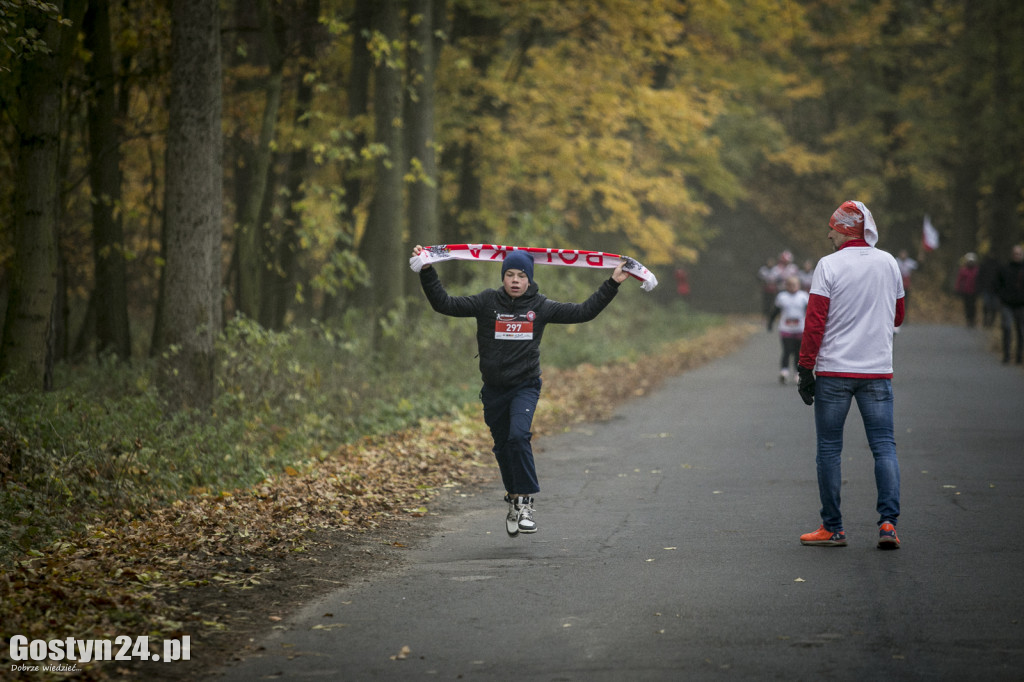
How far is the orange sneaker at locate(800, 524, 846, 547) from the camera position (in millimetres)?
7445

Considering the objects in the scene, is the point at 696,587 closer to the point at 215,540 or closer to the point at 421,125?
the point at 215,540

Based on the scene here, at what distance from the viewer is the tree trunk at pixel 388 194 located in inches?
699

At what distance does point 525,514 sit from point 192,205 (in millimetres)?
6623

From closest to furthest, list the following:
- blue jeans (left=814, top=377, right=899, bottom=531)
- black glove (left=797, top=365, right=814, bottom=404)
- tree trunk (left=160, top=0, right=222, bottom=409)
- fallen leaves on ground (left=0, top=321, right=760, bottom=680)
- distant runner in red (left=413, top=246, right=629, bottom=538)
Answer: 1. fallen leaves on ground (left=0, top=321, right=760, bottom=680)
2. blue jeans (left=814, top=377, right=899, bottom=531)
3. black glove (left=797, top=365, right=814, bottom=404)
4. distant runner in red (left=413, top=246, right=629, bottom=538)
5. tree trunk (left=160, top=0, right=222, bottom=409)

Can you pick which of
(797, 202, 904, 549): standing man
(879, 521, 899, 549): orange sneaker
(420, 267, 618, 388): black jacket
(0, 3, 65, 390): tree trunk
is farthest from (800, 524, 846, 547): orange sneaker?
(0, 3, 65, 390): tree trunk

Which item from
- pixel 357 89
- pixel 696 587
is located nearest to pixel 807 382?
pixel 696 587

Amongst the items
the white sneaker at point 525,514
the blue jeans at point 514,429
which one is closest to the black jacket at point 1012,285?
the blue jeans at point 514,429

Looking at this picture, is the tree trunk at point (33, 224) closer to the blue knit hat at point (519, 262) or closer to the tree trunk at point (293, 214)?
the blue knit hat at point (519, 262)

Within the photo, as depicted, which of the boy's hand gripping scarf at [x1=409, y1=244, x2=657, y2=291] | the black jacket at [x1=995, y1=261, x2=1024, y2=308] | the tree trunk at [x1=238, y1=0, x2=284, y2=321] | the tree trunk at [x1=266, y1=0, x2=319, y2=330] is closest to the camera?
the boy's hand gripping scarf at [x1=409, y1=244, x2=657, y2=291]

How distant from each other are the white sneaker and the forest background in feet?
11.0

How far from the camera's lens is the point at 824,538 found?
749 centimetres

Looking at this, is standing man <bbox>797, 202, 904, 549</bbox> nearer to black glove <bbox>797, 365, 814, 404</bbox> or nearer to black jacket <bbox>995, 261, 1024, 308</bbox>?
black glove <bbox>797, 365, 814, 404</bbox>

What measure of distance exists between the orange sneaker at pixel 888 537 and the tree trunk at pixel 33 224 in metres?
9.18

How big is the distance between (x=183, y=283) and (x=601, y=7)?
1290 centimetres
